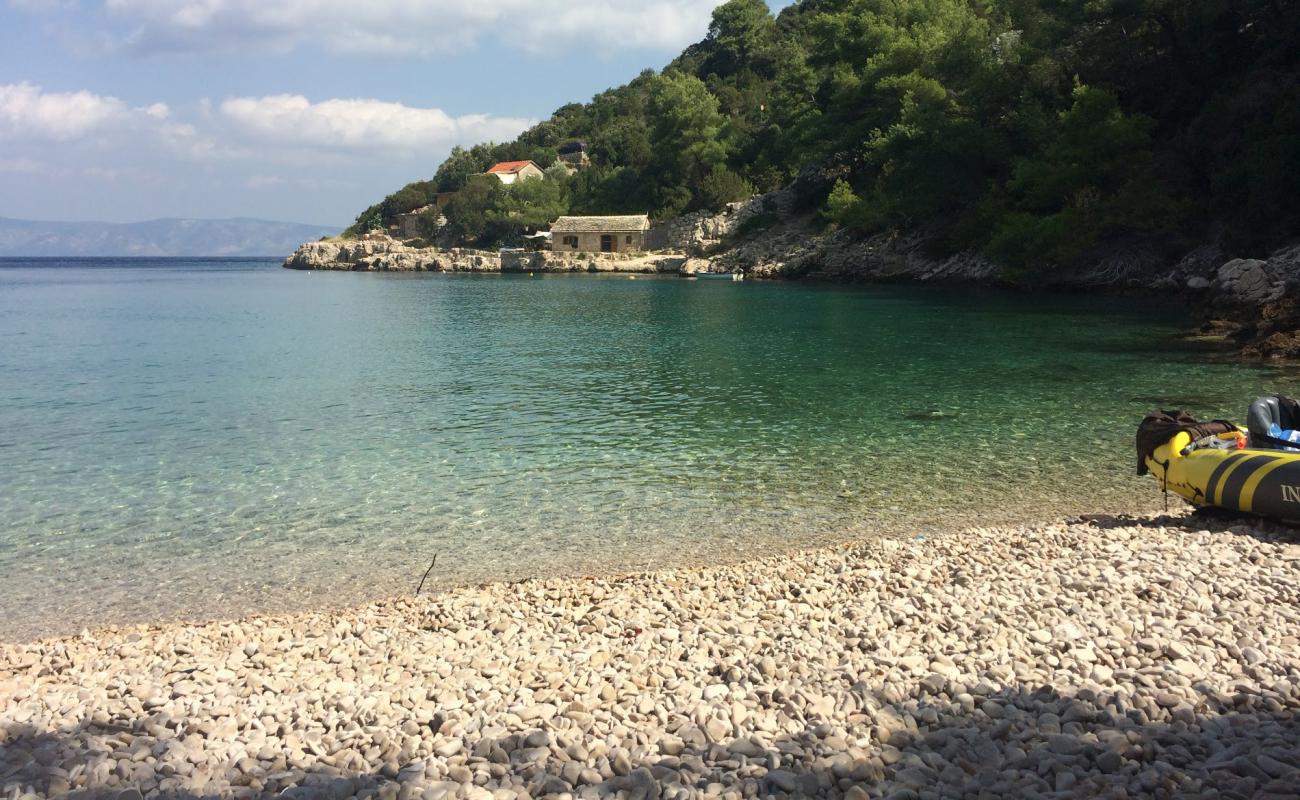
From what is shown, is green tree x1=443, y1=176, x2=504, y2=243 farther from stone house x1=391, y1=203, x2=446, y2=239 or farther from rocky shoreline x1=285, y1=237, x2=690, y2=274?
stone house x1=391, y1=203, x2=446, y2=239

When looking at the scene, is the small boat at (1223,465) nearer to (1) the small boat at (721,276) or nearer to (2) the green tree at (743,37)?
(1) the small boat at (721,276)

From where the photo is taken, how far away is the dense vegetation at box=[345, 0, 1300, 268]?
1260 inches

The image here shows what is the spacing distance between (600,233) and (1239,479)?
71.0m

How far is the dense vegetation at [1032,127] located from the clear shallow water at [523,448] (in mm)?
10201

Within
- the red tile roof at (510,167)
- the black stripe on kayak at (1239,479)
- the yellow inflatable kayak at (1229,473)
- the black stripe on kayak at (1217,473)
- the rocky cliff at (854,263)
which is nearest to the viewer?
the yellow inflatable kayak at (1229,473)

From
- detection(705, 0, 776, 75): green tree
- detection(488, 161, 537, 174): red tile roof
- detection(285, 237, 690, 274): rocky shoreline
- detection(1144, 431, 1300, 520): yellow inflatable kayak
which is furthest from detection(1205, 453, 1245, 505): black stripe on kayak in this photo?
detection(488, 161, 537, 174): red tile roof

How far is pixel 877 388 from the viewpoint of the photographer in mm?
16672

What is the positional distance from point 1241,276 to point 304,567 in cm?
2646

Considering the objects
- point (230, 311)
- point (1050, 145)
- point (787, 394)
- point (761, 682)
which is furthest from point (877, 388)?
point (230, 311)

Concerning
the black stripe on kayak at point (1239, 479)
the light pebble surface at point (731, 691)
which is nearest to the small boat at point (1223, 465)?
the black stripe on kayak at point (1239, 479)

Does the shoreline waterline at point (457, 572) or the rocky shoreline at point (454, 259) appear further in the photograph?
the rocky shoreline at point (454, 259)

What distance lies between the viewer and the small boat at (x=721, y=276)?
57609 mm

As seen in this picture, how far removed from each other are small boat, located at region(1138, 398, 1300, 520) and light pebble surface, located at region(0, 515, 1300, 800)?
0.53m

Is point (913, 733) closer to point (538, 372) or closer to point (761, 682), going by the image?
point (761, 682)
